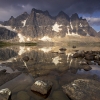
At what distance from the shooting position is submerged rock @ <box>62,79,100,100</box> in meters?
8.99

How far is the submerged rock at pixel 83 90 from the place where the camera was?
29.5 feet

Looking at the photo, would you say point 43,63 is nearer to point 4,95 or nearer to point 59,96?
point 59,96

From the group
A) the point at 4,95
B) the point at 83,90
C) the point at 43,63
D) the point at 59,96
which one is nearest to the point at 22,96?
the point at 4,95

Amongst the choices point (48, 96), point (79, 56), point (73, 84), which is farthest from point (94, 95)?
point (79, 56)

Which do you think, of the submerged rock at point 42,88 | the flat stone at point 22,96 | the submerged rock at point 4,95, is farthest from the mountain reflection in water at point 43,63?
the submerged rock at point 4,95

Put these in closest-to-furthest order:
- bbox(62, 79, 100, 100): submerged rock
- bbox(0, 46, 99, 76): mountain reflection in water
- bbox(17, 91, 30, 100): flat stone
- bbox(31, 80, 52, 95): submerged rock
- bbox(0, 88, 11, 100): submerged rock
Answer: bbox(0, 88, 11, 100): submerged rock < bbox(62, 79, 100, 100): submerged rock < bbox(17, 91, 30, 100): flat stone < bbox(31, 80, 52, 95): submerged rock < bbox(0, 46, 99, 76): mountain reflection in water

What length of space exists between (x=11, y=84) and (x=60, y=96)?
5.77 meters

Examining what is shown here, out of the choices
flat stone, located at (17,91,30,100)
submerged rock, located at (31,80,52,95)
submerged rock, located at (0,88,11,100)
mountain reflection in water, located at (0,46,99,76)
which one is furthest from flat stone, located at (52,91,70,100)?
mountain reflection in water, located at (0,46,99,76)

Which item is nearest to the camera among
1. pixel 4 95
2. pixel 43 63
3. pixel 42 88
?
pixel 4 95

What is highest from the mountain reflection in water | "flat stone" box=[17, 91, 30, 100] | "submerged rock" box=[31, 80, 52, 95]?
"submerged rock" box=[31, 80, 52, 95]

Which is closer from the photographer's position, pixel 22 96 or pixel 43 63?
pixel 22 96

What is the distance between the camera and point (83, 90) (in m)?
9.56

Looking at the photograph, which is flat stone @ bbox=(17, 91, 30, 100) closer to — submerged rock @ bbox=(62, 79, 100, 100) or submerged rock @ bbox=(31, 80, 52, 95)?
submerged rock @ bbox=(31, 80, 52, 95)

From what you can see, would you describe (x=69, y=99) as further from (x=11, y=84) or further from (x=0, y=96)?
(x=11, y=84)
